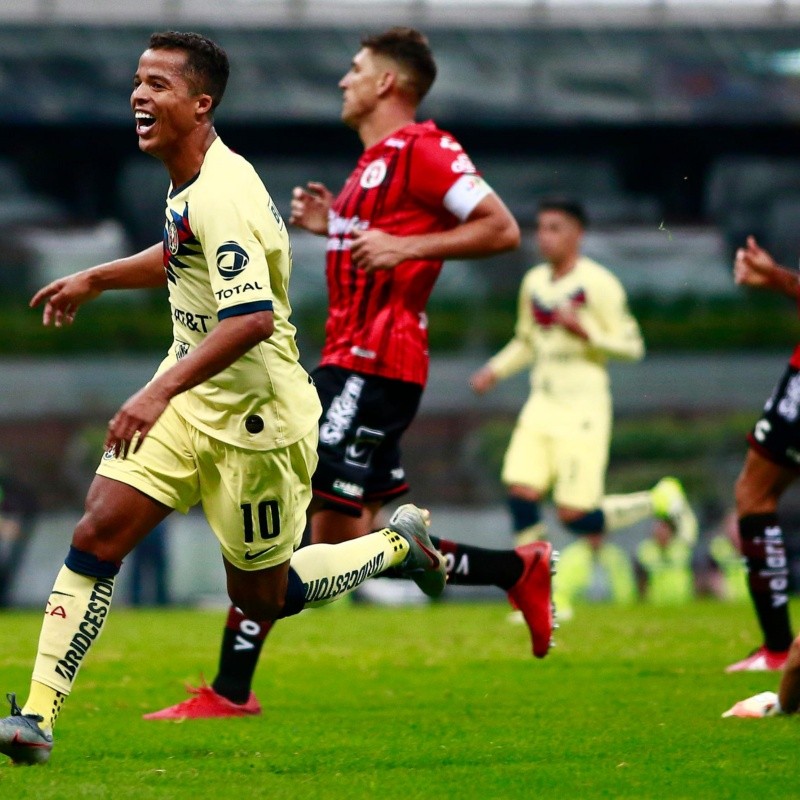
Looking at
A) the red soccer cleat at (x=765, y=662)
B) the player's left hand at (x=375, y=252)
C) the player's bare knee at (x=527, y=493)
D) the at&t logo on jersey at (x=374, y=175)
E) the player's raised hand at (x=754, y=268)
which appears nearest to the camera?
the player's left hand at (x=375, y=252)

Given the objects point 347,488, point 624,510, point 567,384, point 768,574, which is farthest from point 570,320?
point 347,488

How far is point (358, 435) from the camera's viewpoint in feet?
21.0

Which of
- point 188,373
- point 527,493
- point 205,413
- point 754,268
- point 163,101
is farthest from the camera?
point 527,493

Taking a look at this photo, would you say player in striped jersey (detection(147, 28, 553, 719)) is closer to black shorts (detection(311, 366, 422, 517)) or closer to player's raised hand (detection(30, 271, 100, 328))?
black shorts (detection(311, 366, 422, 517))

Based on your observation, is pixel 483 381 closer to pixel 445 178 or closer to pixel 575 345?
pixel 575 345

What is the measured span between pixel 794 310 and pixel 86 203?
12.9 meters

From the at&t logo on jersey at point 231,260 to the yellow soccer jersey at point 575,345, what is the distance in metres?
6.71

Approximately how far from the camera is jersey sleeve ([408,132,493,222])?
628 cm

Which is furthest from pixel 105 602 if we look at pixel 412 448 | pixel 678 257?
pixel 678 257

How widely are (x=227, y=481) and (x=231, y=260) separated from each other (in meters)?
0.81

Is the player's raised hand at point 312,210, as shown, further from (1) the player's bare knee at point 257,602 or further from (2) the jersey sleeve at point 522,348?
(2) the jersey sleeve at point 522,348

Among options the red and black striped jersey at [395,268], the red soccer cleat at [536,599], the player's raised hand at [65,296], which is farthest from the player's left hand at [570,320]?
the player's raised hand at [65,296]

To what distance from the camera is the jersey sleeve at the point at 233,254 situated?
4.57 metres

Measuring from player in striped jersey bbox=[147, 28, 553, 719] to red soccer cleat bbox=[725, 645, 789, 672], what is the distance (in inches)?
47.8
